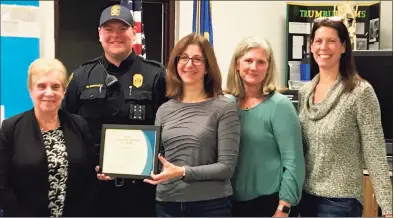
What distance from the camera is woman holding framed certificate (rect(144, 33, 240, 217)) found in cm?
199

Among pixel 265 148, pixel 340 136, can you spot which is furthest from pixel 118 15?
pixel 340 136

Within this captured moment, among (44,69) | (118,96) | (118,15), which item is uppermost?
(118,15)

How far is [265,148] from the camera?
2.08m

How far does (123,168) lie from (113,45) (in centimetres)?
70

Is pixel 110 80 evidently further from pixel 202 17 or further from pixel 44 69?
pixel 202 17

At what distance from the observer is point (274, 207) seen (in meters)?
2.10

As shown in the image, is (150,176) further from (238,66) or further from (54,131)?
(238,66)

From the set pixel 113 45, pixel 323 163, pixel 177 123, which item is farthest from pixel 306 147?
pixel 113 45

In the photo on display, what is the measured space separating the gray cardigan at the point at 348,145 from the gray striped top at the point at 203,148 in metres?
0.36

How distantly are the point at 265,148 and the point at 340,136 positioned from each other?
31 centimetres

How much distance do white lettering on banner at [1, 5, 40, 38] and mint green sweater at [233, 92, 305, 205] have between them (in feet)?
8.23

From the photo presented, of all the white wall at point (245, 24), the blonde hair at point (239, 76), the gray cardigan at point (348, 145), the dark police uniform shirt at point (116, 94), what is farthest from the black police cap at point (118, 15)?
the white wall at point (245, 24)

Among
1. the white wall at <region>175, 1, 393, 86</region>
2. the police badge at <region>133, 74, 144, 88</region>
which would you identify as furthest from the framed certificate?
the white wall at <region>175, 1, 393, 86</region>

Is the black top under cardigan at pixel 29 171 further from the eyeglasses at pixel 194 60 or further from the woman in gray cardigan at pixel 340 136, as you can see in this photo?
the woman in gray cardigan at pixel 340 136
